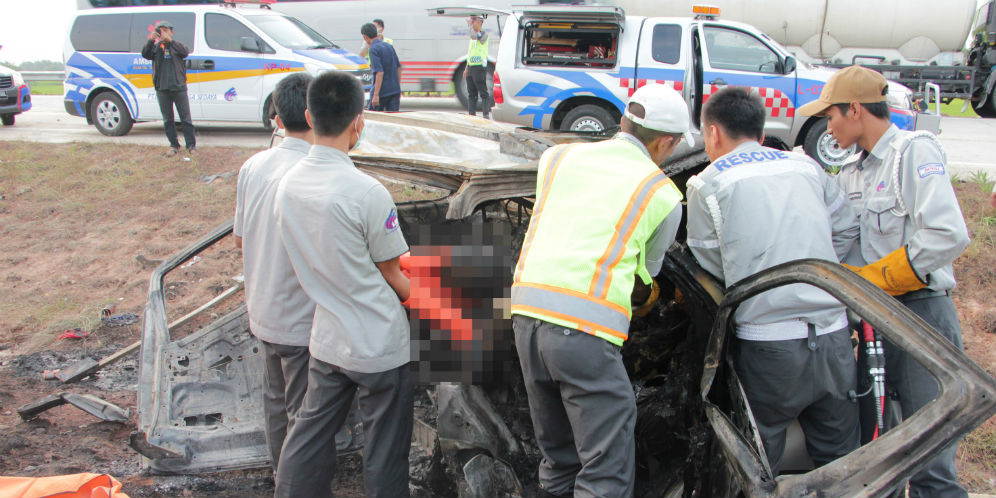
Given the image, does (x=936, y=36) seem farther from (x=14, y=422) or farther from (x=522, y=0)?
(x=14, y=422)

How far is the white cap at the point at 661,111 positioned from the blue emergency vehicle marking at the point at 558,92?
614cm

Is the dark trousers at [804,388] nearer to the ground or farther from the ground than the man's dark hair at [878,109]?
nearer to the ground

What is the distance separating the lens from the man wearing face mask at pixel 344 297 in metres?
2.15

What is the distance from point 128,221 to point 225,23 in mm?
4311

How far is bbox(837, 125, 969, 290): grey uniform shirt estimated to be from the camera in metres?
2.21

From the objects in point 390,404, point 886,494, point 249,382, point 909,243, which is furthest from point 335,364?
point 909,243

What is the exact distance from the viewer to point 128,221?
22.1ft

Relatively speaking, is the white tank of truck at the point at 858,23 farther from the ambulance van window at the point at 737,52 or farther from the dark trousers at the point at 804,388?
the dark trousers at the point at 804,388

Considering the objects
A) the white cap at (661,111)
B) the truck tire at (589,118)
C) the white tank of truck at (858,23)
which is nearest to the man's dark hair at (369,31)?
the truck tire at (589,118)

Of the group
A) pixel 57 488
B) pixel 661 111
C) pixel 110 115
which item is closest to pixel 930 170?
pixel 661 111

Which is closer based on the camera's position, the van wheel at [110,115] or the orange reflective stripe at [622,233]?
the orange reflective stripe at [622,233]

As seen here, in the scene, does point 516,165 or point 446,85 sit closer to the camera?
point 516,165

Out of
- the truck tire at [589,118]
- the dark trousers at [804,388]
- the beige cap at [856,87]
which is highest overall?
the beige cap at [856,87]

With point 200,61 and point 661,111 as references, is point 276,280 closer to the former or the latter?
point 661,111
